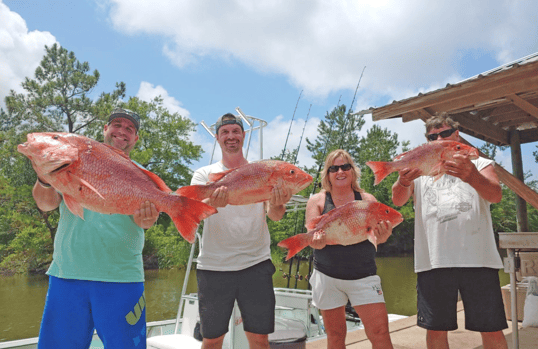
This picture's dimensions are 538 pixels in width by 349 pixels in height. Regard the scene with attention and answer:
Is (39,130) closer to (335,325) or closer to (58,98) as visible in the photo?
(58,98)

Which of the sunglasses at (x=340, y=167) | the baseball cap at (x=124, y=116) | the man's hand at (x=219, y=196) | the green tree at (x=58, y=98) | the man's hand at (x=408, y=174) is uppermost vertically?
the green tree at (x=58, y=98)

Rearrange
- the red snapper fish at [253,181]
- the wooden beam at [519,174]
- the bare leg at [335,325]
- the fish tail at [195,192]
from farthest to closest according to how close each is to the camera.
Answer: the wooden beam at [519,174] < the bare leg at [335,325] < the red snapper fish at [253,181] < the fish tail at [195,192]

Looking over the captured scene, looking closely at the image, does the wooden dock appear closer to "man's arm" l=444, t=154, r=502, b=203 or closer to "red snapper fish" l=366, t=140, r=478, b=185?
"man's arm" l=444, t=154, r=502, b=203

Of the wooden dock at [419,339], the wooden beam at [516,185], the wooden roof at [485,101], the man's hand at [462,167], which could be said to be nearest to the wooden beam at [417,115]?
the wooden roof at [485,101]

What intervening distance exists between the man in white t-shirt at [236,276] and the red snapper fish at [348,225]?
0.28m

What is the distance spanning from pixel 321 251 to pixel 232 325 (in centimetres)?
184

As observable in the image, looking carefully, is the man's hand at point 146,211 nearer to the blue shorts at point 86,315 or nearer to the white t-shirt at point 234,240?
the blue shorts at point 86,315

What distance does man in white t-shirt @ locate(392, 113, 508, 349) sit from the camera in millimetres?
2906

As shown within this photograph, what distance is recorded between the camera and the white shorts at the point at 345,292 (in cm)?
326

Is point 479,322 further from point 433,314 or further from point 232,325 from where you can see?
point 232,325

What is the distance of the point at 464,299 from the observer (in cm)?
299

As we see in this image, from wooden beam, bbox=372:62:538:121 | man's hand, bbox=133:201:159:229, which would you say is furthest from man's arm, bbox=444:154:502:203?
man's hand, bbox=133:201:159:229

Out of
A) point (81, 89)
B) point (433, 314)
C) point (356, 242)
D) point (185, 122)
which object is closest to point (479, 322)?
point (433, 314)

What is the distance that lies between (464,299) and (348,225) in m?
1.05
